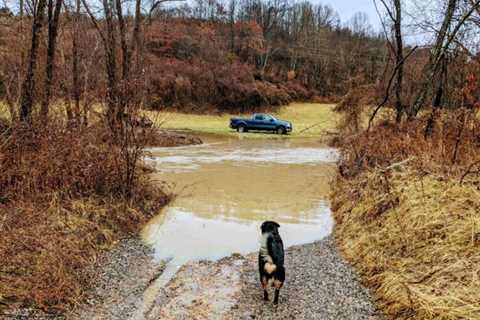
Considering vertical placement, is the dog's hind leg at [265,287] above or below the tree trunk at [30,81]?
below

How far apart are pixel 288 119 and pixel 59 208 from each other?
130 feet

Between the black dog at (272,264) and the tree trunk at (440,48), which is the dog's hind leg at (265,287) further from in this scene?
the tree trunk at (440,48)

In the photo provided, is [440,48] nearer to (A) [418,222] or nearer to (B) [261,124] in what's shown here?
(A) [418,222]

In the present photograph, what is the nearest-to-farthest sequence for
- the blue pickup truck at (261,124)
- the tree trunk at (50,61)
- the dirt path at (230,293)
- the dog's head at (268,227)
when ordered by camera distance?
1. the dirt path at (230,293)
2. the dog's head at (268,227)
3. the tree trunk at (50,61)
4. the blue pickup truck at (261,124)

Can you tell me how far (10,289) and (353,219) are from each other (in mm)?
5922

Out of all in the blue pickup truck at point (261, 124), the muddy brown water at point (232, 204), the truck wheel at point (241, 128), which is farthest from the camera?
the truck wheel at point (241, 128)

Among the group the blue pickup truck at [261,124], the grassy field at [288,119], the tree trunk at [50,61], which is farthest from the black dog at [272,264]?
the blue pickup truck at [261,124]

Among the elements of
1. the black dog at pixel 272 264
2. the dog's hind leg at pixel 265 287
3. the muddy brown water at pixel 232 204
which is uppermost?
the black dog at pixel 272 264

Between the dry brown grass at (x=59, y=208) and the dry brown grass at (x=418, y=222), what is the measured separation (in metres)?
3.95

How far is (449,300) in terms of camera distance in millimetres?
4402

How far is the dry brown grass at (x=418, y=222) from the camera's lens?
471 cm

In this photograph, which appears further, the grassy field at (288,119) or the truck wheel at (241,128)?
the truck wheel at (241,128)

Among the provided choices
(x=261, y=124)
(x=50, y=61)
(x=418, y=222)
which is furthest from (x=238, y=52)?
(x=418, y=222)

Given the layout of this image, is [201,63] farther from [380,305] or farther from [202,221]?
[380,305]
